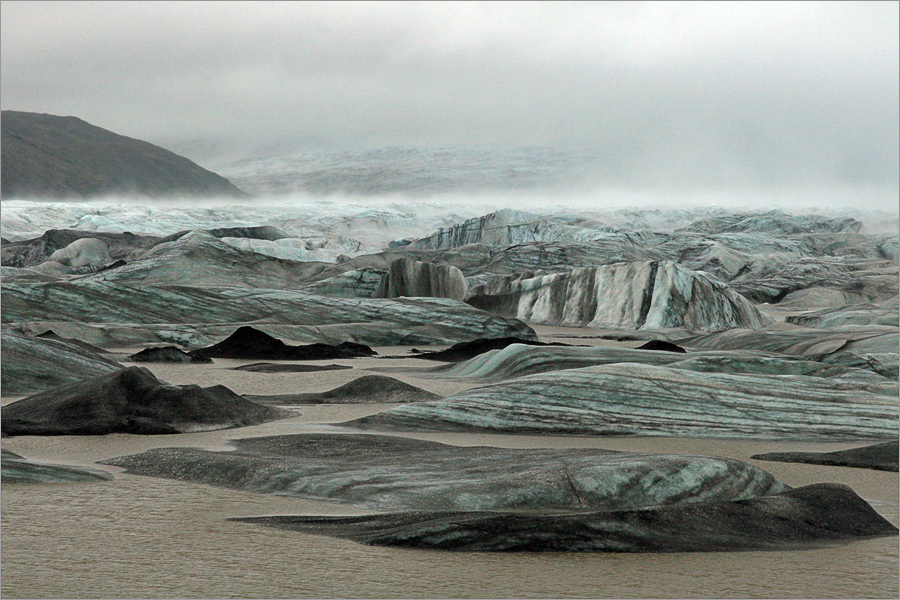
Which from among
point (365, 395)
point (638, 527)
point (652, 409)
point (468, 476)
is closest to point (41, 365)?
point (365, 395)

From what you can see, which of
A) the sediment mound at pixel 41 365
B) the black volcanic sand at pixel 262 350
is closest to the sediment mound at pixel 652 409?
the sediment mound at pixel 41 365

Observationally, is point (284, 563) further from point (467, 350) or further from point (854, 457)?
point (467, 350)

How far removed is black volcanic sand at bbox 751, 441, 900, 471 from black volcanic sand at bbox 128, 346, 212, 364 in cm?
664

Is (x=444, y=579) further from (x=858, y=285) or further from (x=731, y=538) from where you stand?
(x=858, y=285)

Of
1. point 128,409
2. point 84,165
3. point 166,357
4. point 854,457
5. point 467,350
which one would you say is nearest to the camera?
point 854,457

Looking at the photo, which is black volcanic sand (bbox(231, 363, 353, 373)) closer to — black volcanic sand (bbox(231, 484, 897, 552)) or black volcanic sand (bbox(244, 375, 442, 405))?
black volcanic sand (bbox(244, 375, 442, 405))

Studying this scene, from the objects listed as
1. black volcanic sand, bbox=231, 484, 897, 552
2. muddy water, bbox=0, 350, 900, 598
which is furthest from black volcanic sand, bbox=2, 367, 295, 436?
black volcanic sand, bbox=231, 484, 897, 552

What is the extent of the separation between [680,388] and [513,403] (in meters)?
1.11

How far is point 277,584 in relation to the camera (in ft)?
8.41

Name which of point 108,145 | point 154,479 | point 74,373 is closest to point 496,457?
point 154,479

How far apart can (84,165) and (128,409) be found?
108m

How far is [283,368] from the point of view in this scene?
31.2ft

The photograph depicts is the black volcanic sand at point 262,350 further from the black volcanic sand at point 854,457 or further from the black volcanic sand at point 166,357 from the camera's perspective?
the black volcanic sand at point 854,457

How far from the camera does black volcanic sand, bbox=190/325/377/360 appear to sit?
36.1ft
